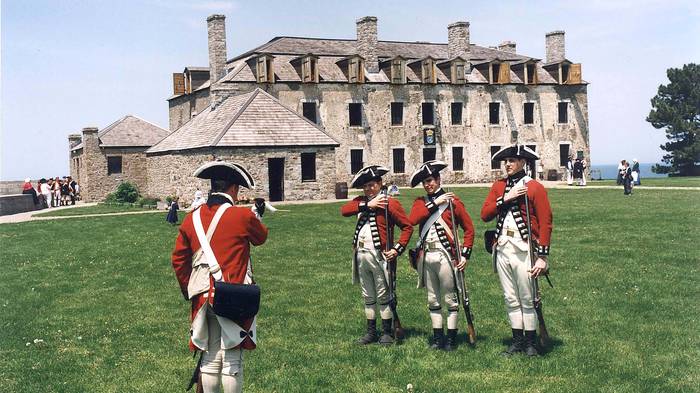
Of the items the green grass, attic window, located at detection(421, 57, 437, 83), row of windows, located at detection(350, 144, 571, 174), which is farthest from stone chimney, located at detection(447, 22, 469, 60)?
the green grass

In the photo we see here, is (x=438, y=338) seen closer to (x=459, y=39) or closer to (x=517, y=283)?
(x=517, y=283)

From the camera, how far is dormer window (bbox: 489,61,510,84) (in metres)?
46.8

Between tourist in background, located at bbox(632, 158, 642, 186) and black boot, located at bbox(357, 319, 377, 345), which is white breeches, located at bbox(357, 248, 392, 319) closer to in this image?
black boot, located at bbox(357, 319, 377, 345)

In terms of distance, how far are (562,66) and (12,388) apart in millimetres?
46489

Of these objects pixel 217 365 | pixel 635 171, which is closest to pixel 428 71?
pixel 635 171

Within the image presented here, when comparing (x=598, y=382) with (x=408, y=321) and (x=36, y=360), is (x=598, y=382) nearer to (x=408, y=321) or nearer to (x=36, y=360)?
(x=408, y=321)

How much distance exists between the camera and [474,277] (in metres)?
12.5

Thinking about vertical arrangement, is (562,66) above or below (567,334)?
above

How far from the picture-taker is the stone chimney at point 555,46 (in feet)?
162

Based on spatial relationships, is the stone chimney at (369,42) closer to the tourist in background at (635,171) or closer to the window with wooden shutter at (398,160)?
the window with wooden shutter at (398,160)

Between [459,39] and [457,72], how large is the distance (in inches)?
117

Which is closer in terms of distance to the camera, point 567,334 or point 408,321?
point 567,334

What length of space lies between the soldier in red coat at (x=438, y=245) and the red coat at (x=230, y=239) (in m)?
2.71

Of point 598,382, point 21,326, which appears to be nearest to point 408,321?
point 598,382
